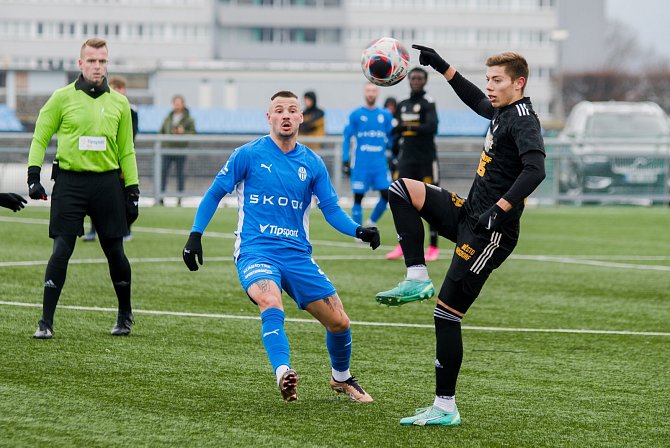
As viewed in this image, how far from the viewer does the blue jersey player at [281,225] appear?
7344mm

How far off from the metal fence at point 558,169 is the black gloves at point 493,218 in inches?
736

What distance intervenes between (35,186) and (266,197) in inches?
106

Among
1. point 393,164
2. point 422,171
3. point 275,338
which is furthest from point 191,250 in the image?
point 393,164

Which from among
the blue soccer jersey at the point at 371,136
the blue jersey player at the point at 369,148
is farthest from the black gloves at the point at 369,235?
the blue soccer jersey at the point at 371,136

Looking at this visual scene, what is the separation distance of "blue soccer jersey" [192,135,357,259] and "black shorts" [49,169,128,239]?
7.93ft

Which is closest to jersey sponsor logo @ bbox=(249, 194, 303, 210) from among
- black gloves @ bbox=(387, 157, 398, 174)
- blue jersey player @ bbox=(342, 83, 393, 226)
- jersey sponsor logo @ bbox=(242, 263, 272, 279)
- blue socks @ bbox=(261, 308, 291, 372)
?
jersey sponsor logo @ bbox=(242, 263, 272, 279)

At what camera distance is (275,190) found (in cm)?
745

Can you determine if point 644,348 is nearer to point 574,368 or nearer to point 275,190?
point 574,368

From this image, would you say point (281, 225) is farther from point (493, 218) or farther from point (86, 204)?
point (86, 204)

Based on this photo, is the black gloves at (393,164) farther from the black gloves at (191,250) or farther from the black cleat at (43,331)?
the black gloves at (191,250)

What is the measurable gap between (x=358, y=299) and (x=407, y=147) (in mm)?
4201

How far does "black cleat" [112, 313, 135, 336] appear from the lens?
9812 mm

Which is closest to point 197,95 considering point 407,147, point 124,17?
point 124,17

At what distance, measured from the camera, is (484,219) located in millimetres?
6914
